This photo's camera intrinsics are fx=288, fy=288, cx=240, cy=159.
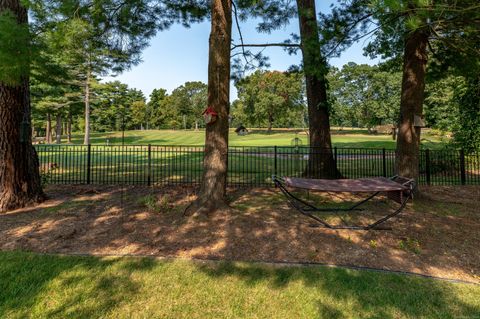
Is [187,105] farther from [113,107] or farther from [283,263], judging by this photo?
[283,263]

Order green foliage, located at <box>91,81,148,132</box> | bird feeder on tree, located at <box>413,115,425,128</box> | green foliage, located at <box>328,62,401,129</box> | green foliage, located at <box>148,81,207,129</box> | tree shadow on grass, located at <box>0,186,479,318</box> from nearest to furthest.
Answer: tree shadow on grass, located at <box>0,186,479,318</box>
bird feeder on tree, located at <box>413,115,425,128</box>
green foliage, located at <box>91,81,148,132</box>
green foliage, located at <box>328,62,401,129</box>
green foliage, located at <box>148,81,207,129</box>

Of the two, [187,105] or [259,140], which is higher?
[187,105]

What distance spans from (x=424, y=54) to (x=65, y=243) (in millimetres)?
7323

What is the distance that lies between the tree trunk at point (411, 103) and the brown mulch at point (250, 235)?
86 centimetres

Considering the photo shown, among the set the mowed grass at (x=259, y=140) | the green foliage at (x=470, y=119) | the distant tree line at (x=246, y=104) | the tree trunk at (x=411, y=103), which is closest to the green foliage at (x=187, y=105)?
the distant tree line at (x=246, y=104)

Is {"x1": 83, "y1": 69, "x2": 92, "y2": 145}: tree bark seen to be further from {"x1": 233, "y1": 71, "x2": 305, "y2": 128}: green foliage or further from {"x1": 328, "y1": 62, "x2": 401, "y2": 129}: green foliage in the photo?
{"x1": 328, "y1": 62, "x2": 401, "y2": 129}: green foliage

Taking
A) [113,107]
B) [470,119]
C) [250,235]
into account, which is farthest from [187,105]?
[250,235]

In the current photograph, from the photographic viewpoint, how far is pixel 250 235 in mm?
4172

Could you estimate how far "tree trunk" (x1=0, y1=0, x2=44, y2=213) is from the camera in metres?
5.34

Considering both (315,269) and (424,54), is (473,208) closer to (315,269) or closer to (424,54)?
(424,54)

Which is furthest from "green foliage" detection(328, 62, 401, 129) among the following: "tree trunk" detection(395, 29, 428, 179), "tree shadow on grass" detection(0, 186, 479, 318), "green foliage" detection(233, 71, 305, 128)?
"tree shadow on grass" detection(0, 186, 479, 318)

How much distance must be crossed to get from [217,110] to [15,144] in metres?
3.94

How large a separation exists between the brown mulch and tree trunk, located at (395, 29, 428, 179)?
33.8 inches

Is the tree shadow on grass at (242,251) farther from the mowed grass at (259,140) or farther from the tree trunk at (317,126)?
the mowed grass at (259,140)
